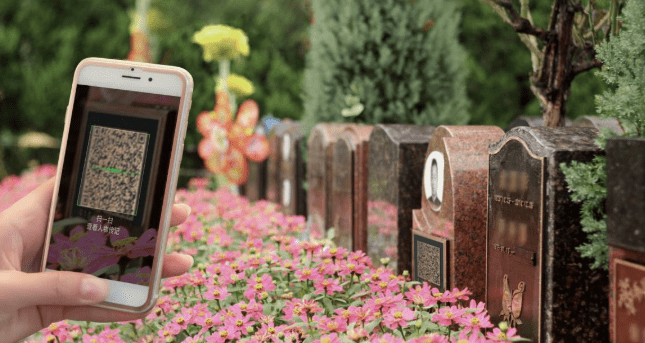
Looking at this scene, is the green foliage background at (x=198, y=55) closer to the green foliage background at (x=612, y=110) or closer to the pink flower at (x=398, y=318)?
the green foliage background at (x=612, y=110)

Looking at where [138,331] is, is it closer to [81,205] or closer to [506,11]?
[81,205]

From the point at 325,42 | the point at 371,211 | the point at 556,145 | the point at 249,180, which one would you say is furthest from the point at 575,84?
the point at 556,145

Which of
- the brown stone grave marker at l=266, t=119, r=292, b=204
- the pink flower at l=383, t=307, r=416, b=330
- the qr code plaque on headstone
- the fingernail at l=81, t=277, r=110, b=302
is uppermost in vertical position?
the brown stone grave marker at l=266, t=119, r=292, b=204

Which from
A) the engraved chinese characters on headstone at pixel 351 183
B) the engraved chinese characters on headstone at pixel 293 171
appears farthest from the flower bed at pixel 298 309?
the engraved chinese characters on headstone at pixel 293 171

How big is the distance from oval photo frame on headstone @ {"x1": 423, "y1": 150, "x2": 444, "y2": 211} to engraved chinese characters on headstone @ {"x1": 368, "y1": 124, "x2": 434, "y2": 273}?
0.27 metres

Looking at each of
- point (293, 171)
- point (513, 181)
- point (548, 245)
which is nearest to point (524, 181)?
point (513, 181)

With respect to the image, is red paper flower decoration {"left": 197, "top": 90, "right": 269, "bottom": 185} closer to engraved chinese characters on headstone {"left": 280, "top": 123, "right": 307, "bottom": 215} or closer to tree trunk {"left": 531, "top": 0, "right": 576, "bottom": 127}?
engraved chinese characters on headstone {"left": 280, "top": 123, "right": 307, "bottom": 215}

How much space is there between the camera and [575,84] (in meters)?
9.22

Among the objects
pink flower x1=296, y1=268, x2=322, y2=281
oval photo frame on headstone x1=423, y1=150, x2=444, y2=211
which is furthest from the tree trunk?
pink flower x1=296, y1=268, x2=322, y2=281

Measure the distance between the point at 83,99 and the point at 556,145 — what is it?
4.99 feet

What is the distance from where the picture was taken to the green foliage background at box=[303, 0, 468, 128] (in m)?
4.28

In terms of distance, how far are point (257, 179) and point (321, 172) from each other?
2.10m

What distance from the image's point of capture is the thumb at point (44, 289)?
5.16 feet

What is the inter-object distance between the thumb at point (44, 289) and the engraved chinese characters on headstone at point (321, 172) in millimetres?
2689
